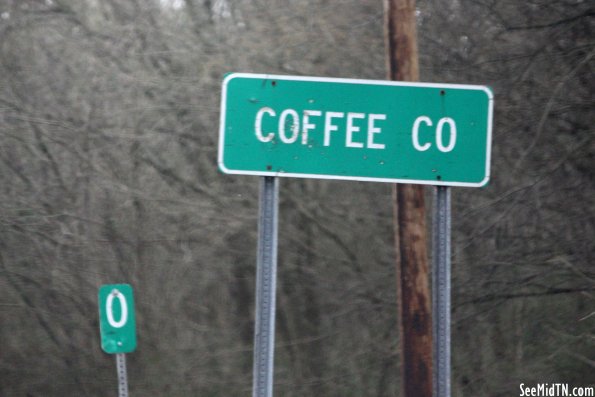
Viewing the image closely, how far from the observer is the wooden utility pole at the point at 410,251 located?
9.87 metres

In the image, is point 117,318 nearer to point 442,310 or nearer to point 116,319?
point 116,319

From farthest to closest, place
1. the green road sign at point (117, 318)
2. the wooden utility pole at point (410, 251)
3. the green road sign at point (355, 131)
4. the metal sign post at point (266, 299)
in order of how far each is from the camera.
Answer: the wooden utility pole at point (410, 251) → the green road sign at point (117, 318) → the green road sign at point (355, 131) → the metal sign post at point (266, 299)

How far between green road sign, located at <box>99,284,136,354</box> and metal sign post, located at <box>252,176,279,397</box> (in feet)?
5.09

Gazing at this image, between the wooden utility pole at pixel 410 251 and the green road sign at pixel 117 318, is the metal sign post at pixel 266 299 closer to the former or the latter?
the green road sign at pixel 117 318

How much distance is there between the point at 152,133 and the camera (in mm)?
10867

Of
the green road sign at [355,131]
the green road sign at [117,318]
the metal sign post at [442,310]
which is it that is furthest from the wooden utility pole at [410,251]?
the metal sign post at [442,310]

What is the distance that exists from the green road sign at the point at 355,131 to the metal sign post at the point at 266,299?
0.17m

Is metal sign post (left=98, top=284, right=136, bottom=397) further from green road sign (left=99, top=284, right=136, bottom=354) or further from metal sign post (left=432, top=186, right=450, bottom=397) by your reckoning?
metal sign post (left=432, top=186, right=450, bottom=397)

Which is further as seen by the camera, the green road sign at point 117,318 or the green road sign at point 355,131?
the green road sign at point 117,318

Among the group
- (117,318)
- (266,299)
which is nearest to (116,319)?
(117,318)

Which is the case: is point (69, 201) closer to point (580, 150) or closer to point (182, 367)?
point (182, 367)

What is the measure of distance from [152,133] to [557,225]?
4684 millimetres

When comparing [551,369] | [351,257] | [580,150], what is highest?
[580,150]

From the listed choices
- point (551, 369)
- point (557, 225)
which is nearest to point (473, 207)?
point (557, 225)
